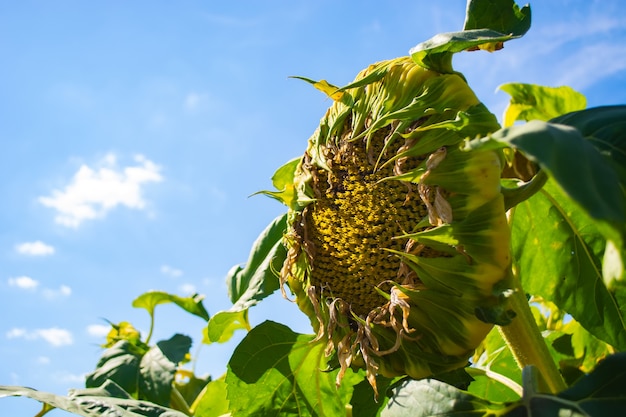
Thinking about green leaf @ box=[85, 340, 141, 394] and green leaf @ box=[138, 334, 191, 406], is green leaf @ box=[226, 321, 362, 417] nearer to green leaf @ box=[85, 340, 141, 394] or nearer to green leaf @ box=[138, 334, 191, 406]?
green leaf @ box=[138, 334, 191, 406]

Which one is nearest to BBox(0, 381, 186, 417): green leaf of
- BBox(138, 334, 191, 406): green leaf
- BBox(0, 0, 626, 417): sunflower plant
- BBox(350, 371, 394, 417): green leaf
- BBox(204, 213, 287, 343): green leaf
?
BBox(0, 0, 626, 417): sunflower plant

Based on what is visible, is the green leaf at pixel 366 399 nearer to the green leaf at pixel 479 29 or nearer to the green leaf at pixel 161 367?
the green leaf at pixel 479 29

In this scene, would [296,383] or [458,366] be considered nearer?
[458,366]

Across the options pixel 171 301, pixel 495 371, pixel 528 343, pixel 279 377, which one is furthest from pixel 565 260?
pixel 171 301

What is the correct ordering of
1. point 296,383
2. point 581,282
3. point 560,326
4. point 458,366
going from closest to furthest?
point 458,366 → point 581,282 → point 296,383 → point 560,326

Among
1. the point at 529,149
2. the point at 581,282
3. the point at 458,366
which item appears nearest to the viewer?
the point at 529,149

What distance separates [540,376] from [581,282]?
0.39m

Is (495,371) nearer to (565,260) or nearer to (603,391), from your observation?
(565,260)

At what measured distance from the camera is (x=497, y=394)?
6.01 ft

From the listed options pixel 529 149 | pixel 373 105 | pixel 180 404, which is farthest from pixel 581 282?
pixel 180 404

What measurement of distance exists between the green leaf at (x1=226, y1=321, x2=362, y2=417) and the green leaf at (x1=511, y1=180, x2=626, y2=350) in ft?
1.82

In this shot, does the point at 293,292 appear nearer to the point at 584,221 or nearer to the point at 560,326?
the point at 584,221

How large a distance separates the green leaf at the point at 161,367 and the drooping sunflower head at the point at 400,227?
1.27 m

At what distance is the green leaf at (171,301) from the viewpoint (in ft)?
10.2
